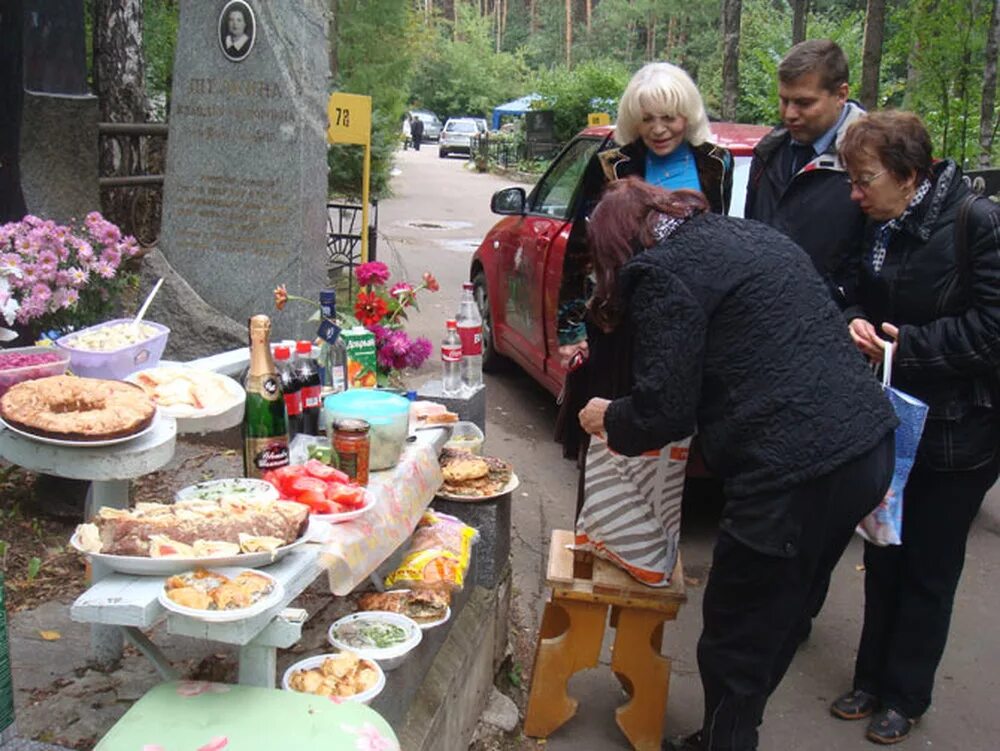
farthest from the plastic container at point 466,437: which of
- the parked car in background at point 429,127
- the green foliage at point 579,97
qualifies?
the parked car in background at point 429,127

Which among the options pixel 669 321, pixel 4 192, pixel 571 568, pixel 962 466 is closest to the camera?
pixel 669 321

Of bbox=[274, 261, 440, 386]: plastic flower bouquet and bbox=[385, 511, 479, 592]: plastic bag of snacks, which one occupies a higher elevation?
bbox=[274, 261, 440, 386]: plastic flower bouquet

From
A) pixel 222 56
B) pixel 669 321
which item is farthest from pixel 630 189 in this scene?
pixel 222 56

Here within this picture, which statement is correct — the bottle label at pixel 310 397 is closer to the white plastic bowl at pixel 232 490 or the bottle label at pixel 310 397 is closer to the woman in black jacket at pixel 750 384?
the white plastic bowl at pixel 232 490

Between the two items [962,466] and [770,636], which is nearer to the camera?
[770,636]

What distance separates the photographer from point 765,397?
8.65ft

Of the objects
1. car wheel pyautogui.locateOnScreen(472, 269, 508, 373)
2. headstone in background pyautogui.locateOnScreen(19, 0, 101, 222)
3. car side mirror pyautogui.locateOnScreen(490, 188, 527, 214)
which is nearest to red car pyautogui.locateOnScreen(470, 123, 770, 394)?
car side mirror pyautogui.locateOnScreen(490, 188, 527, 214)

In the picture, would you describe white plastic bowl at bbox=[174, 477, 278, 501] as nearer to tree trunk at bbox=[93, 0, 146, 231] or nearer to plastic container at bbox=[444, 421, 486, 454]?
plastic container at bbox=[444, 421, 486, 454]

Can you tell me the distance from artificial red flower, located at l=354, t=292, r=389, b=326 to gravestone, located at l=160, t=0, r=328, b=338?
1532 mm

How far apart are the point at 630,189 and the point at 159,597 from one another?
5.28ft

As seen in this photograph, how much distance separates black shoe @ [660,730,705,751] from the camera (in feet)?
11.1

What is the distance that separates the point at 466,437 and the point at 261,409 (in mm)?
1246

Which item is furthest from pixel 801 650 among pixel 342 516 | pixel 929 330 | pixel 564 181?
pixel 564 181

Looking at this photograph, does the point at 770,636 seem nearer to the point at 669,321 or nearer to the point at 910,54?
the point at 669,321
